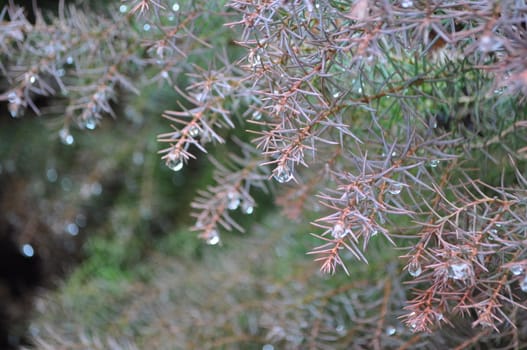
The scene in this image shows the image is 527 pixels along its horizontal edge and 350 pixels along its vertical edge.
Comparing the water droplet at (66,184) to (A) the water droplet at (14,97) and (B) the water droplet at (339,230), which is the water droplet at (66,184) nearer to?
(A) the water droplet at (14,97)

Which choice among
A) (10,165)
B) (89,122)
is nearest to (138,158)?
(10,165)

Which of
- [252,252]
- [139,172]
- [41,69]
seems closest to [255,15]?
[41,69]

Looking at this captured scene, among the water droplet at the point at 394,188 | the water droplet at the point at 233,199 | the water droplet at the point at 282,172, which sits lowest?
the water droplet at the point at 233,199

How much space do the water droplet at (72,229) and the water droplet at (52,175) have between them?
0.30ft

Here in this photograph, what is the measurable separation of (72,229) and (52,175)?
10 centimetres

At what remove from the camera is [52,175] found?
90cm

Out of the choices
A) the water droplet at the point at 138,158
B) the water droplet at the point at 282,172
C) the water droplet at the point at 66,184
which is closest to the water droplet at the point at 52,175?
the water droplet at the point at 66,184

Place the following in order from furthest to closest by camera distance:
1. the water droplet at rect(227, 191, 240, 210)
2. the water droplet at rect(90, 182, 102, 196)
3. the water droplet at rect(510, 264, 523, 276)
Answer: the water droplet at rect(90, 182, 102, 196)
the water droplet at rect(227, 191, 240, 210)
the water droplet at rect(510, 264, 523, 276)

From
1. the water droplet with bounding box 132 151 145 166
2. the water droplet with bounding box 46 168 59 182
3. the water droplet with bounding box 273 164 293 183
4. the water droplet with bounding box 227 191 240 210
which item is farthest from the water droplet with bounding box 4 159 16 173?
the water droplet with bounding box 273 164 293 183

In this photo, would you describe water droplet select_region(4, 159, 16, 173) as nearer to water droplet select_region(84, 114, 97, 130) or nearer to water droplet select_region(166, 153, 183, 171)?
water droplet select_region(84, 114, 97, 130)

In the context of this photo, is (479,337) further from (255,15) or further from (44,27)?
(44,27)

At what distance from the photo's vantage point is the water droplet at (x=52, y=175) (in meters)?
0.89

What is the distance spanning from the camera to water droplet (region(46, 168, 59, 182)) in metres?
0.89

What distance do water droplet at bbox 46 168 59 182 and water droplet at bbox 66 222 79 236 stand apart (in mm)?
92
